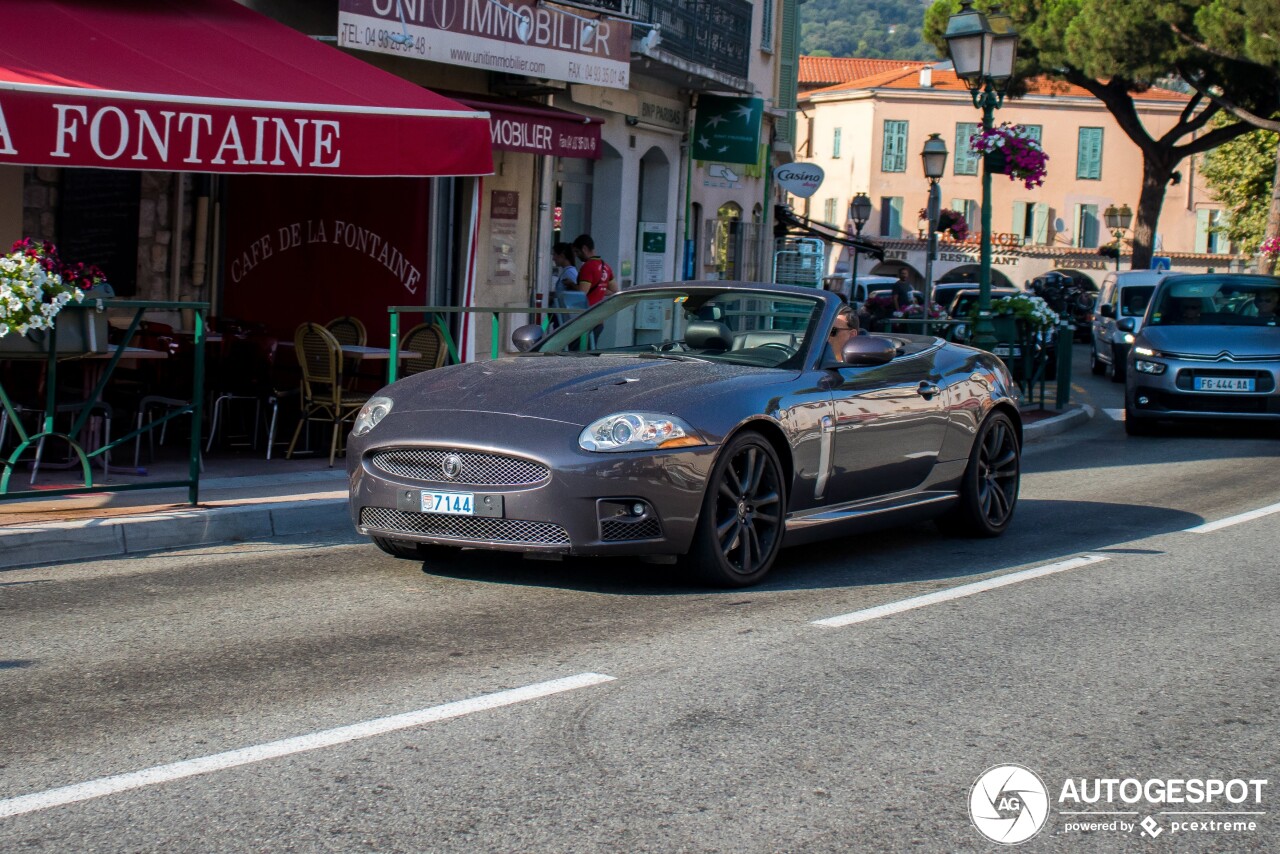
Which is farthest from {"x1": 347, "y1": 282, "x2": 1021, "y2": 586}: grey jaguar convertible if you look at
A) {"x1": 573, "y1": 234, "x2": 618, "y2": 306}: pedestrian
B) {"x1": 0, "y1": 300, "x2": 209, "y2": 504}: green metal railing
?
{"x1": 573, "y1": 234, "x2": 618, "y2": 306}: pedestrian

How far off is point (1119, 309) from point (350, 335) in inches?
712

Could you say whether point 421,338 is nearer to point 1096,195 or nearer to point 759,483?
point 759,483

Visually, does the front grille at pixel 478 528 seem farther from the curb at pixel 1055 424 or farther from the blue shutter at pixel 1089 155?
the blue shutter at pixel 1089 155

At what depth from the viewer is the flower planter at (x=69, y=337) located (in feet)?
29.1

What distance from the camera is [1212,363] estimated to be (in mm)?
16906

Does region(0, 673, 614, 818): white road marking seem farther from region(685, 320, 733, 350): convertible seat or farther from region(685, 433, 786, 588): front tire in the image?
region(685, 320, 733, 350): convertible seat

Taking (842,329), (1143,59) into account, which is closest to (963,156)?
(1143,59)

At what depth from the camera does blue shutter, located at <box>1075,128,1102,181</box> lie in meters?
77.3

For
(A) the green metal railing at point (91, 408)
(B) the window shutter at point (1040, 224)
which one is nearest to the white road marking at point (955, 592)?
(A) the green metal railing at point (91, 408)

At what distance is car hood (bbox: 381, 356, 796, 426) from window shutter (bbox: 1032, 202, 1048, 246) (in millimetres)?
73234

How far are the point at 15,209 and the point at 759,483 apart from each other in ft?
24.2

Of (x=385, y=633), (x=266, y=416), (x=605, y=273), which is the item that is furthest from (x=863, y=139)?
(x=385, y=633)

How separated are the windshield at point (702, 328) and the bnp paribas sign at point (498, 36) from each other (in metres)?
5.56

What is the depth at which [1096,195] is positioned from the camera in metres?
78.1
